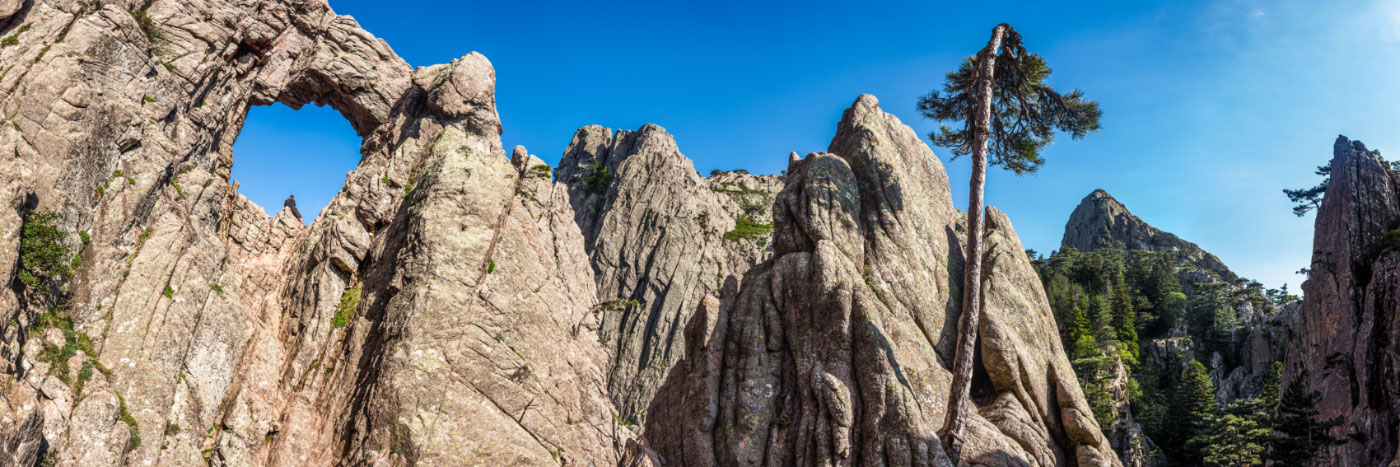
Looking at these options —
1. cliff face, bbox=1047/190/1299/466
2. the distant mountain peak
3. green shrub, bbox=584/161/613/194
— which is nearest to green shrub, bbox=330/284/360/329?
cliff face, bbox=1047/190/1299/466

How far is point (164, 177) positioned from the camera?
63.9 feet

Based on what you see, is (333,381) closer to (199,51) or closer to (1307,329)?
(199,51)

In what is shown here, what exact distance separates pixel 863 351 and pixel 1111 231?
13990cm

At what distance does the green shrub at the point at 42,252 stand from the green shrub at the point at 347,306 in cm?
650

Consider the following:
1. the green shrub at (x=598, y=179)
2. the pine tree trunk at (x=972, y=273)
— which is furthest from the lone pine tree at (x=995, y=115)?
the green shrub at (x=598, y=179)

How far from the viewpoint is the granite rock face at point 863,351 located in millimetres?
24047

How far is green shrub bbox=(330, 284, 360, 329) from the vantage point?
21.2 metres

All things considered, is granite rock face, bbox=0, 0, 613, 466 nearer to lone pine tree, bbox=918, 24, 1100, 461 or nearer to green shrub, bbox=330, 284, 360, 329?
green shrub, bbox=330, 284, 360, 329

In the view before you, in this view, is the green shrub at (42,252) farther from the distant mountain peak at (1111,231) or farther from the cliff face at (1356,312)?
the distant mountain peak at (1111,231)

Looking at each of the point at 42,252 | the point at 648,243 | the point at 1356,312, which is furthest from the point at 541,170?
the point at 648,243

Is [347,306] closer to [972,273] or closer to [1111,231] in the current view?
[972,273]

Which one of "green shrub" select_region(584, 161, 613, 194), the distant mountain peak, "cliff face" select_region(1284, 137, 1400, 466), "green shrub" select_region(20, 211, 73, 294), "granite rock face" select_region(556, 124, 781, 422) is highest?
the distant mountain peak

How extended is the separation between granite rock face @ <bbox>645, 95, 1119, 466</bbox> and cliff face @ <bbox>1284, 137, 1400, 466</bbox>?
35.1ft

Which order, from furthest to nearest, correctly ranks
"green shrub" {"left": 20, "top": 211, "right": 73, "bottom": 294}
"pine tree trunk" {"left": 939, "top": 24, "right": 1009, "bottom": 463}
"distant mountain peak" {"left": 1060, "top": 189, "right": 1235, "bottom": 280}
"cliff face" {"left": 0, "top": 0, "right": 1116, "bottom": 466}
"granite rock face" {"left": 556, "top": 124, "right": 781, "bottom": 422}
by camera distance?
"distant mountain peak" {"left": 1060, "top": 189, "right": 1235, "bottom": 280}
"granite rock face" {"left": 556, "top": 124, "right": 781, "bottom": 422}
"pine tree trunk" {"left": 939, "top": 24, "right": 1009, "bottom": 463}
"cliff face" {"left": 0, "top": 0, "right": 1116, "bottom": 466}
"green shrub" {"left": 20, "top": 211, "right": 73, "bottom": 294}
